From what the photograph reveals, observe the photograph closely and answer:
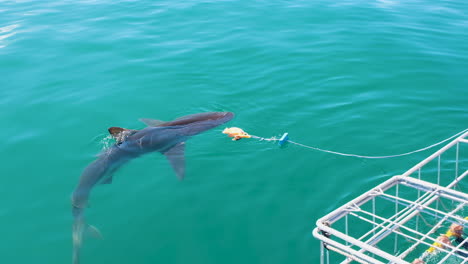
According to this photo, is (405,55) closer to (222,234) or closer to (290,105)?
(290,105)

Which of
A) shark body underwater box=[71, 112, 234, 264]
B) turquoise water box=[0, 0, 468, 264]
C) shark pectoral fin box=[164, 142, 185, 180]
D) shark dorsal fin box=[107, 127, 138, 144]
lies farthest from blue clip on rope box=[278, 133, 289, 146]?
shark dorsal fin box=[107, 127, 138, 144]

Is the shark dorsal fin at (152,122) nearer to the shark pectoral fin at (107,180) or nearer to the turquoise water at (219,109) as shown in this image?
the turquoise water at (219,109)

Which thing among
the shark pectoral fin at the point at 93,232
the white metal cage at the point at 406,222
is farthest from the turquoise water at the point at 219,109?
the white metal cage at the point at 406,222

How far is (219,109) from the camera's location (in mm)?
10305

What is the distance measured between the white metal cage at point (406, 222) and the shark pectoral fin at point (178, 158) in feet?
9.30

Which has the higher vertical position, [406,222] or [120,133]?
[120,133]

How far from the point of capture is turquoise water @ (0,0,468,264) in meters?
6.86

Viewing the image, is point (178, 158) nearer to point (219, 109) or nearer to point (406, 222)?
point (219, 109)

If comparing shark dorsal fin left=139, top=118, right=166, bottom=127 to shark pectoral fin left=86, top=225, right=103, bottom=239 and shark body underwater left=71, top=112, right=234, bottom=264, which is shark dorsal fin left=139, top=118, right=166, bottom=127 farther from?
shark pectoral fin left=86, top=225, right=103, bottom=239

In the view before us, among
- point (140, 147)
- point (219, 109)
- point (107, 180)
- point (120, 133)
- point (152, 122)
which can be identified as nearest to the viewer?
point (107, 180)

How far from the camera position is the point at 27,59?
13078 millimetres

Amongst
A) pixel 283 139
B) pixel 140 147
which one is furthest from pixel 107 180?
pixel 283 139

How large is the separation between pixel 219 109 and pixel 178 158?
7.52 feet

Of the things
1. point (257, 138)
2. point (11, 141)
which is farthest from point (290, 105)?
point (11, 141)
